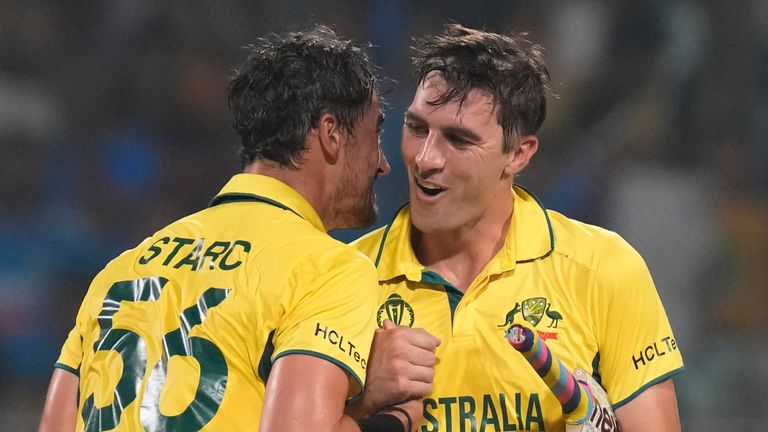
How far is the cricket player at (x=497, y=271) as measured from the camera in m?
2.39

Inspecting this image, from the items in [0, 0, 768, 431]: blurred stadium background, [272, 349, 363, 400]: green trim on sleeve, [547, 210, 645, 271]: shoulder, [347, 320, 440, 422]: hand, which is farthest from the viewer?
[0, 0, 768, 431]: blurred stadium background

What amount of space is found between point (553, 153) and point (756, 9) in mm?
1377

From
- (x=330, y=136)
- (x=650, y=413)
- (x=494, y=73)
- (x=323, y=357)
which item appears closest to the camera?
(x=323, y=357)

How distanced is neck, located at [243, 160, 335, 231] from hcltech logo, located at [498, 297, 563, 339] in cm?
53

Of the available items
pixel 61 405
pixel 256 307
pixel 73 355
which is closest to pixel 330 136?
pixel 256 307

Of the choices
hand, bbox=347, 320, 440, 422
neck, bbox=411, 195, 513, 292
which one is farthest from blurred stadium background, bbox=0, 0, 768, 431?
hand, bbox=347, 320, 440, 422

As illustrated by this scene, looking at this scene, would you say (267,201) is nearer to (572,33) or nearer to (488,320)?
(488,320)

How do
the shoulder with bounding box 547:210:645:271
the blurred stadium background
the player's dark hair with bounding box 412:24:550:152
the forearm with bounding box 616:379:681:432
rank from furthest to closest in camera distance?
the blurred stadium background
the player's dark hair with bounding box 412:24:550:152
the shoulder with bounding box 547:210:645:271
the forearm with bounding box 616:379:681:432

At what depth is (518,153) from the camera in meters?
2.71

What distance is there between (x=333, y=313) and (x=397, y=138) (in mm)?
3418

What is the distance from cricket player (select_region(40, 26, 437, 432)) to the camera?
1987 millimetres

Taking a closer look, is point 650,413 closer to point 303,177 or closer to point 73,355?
point 303,177

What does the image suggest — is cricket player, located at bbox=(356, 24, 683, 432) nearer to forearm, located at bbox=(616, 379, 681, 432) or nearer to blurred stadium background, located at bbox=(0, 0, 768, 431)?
forearm, located at bbox=(616, 379, 681, 432)

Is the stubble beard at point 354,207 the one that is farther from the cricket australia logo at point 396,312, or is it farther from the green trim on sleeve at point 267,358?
the green trim on sleeve at point 267,358
